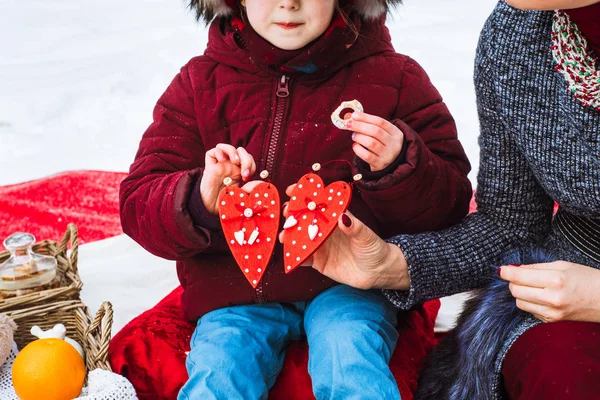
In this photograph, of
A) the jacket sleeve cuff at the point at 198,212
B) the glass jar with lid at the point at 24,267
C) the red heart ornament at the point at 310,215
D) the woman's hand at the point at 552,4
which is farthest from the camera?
the glass jar with lid at the point at 24,267

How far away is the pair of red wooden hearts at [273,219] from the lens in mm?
1163

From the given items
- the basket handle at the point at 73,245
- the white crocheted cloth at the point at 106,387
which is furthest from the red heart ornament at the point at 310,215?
the basket handle at the point at 73,245

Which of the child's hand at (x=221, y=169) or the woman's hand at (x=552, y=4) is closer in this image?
the woman's hand at (x=552, y=4)

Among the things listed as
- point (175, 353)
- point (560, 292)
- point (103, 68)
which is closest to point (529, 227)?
point (560, 292)

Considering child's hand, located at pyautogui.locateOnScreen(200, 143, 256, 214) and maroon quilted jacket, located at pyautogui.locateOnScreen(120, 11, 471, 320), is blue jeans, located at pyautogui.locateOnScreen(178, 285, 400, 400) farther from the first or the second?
child's hand, located at pyautogui.locateOnScreen(200, 143, 256, 214)

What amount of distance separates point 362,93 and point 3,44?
255cm

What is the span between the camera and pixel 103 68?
336cm

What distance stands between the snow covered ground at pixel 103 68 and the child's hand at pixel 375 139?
1.06m

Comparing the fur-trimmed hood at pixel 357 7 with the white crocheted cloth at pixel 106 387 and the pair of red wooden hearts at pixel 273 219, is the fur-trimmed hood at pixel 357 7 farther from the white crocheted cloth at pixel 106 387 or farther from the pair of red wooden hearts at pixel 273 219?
the white crocheted cloth at pixel 106 387

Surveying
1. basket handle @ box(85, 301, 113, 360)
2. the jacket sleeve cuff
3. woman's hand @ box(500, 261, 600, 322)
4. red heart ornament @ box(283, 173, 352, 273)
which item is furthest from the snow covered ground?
woman's hand @ box(500, 261, 600, 322)

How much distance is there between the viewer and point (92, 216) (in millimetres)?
2303

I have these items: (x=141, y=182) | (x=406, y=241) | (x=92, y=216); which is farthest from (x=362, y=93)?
(x=92, y=216)

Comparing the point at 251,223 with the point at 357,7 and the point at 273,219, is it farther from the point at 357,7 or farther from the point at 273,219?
the point at 357,7

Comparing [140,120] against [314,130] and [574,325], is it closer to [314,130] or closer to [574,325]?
[314,130]
